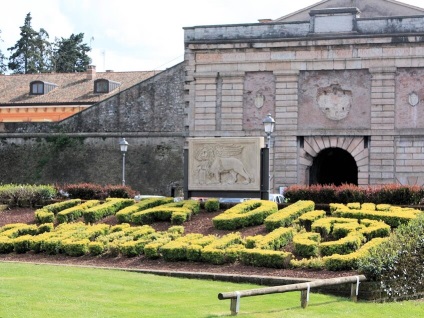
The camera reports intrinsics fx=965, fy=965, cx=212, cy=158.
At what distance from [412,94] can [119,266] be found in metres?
18.0

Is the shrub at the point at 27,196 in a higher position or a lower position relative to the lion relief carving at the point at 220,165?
lower

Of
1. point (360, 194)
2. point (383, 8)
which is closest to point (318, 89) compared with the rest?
point (383, 8)

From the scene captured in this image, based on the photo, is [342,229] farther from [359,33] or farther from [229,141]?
[359,33]

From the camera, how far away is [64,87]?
5788 cm

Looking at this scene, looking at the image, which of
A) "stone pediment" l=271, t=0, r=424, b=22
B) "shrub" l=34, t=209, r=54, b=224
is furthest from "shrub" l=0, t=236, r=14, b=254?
"stone pediment" l=271, t=0, r=424, b=22

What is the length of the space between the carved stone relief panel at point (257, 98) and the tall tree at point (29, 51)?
145 feet

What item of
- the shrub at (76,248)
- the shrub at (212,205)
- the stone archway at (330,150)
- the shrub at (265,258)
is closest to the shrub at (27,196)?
the shrub at (212,205)

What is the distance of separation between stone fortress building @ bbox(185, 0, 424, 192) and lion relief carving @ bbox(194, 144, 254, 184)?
10474 millimetres

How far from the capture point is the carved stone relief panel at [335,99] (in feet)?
116

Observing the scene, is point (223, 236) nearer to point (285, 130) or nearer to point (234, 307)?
point (234, 307)

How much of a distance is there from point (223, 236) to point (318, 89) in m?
15.3

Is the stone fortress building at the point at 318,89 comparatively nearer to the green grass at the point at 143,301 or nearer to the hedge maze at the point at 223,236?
the hedge maze at the point at 223,236

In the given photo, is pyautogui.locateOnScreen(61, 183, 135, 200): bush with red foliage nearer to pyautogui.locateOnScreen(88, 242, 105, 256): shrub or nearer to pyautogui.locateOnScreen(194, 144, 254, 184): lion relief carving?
pyautogui.locateOnScreen(194, 144, 254, 184): lion relief carving

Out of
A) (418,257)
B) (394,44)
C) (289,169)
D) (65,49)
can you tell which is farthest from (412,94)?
(65,49)
